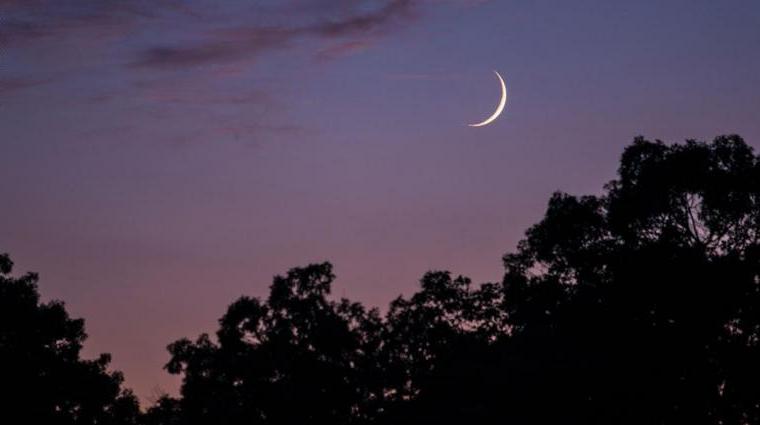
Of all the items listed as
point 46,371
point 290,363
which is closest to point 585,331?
point 290,363

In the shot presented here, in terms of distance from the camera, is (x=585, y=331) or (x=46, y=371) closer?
(x=585, y=331)

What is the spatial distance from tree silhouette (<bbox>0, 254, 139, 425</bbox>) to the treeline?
77mm

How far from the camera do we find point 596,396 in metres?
42.7

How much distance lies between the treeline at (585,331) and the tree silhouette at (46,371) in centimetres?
8

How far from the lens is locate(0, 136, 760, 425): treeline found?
140 feet

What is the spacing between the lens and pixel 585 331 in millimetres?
44031

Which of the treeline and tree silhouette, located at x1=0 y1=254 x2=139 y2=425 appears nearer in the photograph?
the treeline

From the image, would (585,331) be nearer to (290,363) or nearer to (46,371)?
(290,363)

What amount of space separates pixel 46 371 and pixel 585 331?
98.2ft

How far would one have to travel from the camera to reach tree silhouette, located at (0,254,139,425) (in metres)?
51.5

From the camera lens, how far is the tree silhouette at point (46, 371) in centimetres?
5147

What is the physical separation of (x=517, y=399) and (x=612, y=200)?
35.0ft

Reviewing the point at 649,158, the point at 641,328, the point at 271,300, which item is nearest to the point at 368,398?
the point at 271,300

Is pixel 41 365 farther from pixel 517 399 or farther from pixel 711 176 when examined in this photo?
pixel 711 176
